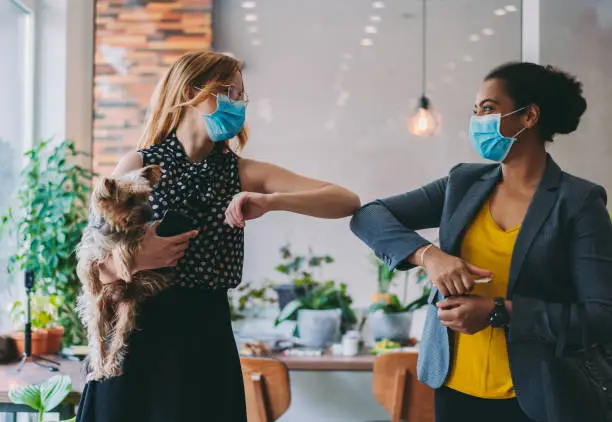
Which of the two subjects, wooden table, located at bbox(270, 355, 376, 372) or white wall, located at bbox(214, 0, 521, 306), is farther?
white wall, located at bbox(214, 0, 521, 306)

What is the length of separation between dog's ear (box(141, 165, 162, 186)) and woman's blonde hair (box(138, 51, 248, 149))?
0.69 ft

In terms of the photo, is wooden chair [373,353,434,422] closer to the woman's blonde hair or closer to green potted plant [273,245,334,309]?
green potted plant [273,245,334,309]

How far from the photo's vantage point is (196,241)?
4.98ft

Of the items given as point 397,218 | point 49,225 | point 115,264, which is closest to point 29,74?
point 49,225

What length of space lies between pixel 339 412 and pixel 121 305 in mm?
2711

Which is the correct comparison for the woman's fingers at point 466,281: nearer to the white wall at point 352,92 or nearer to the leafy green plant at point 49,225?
the leafy green plant at point 49,225

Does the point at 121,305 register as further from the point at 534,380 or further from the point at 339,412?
the point at 339,412

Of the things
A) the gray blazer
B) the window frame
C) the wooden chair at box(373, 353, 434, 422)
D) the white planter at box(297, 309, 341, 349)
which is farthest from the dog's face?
the window frame

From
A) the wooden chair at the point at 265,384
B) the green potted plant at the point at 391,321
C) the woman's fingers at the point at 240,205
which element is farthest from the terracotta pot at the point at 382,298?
the woman's fingers at the point at 240,205

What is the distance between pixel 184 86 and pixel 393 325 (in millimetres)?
2289

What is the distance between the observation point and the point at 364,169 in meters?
4.43

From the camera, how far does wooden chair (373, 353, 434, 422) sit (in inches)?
114

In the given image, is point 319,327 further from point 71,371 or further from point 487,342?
point 487,342

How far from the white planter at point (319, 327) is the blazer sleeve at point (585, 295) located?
2138 millimetres
